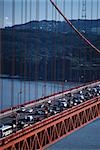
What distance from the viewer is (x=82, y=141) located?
8.99 meters

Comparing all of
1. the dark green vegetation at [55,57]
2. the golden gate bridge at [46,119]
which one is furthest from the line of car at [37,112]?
the dark green vegetation at [55,57]

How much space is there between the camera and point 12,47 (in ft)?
33.1

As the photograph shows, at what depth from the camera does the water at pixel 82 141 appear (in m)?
8.54

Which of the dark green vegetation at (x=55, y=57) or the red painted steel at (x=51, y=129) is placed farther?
the dark green vegetation at (x=55, y=57)

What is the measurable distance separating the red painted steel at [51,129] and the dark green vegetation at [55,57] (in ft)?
11.9

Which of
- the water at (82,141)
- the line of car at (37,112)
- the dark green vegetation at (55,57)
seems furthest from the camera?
the dark green vegetation at (55,57)

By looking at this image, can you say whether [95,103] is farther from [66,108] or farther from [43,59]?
[43,59]

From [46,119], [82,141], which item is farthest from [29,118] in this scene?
[82,141]

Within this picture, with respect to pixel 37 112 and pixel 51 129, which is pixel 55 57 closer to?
pixel 37 112

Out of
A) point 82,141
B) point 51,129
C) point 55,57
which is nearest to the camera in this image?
point 51,129

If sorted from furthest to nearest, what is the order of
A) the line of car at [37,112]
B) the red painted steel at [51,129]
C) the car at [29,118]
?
the car at [29,118] → the line of car at [37,112] → the red painted steel at [51,129]

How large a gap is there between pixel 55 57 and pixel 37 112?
20.9ft

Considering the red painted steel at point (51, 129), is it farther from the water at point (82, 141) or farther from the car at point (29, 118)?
the water at point (82, 141)

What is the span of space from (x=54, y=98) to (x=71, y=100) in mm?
533
